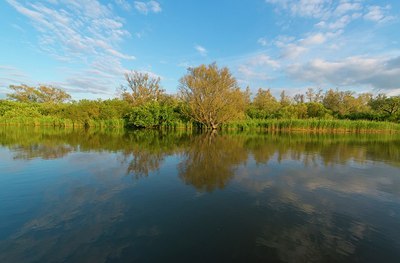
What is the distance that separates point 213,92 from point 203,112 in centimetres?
341

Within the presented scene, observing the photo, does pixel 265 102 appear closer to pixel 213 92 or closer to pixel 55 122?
pixel 213 92

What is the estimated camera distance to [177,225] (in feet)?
15.3

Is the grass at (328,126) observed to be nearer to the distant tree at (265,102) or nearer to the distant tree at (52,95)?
the distant tree at (265,102)

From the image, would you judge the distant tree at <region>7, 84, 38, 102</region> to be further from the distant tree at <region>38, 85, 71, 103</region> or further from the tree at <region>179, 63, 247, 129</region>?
the tree at <region>179, 63, 247, 129</region>

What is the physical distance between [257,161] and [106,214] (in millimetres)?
8036

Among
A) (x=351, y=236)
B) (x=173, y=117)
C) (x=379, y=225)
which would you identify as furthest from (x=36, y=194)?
(x=173, y=117)

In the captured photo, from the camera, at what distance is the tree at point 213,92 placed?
33656mm

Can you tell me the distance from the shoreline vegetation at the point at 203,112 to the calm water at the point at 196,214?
1006 inches

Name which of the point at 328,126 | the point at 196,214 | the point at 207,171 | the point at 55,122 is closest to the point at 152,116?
the point at 55,122

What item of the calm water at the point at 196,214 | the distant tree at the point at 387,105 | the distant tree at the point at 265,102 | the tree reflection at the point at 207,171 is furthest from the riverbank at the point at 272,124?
the calm water at the point at 196,214

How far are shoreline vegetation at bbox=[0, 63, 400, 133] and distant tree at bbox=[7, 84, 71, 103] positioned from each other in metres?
20.1

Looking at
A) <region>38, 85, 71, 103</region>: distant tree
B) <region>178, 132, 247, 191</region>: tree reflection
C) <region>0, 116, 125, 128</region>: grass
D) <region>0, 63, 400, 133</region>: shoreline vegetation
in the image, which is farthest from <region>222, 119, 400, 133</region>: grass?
<region>38, 85, 71, 103</region>: distant tree

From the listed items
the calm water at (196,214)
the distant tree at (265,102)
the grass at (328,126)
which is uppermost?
the distant tree at (265,102)

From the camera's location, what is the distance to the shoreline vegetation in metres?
34.0
